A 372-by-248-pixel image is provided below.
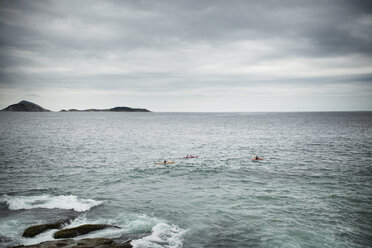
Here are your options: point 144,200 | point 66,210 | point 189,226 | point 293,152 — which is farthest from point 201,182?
point 293,152

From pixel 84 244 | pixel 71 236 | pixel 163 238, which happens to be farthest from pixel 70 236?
pixel 163 238

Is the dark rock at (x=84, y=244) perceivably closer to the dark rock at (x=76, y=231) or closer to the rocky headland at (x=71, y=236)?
the rocky headland at (x=71, y=236)

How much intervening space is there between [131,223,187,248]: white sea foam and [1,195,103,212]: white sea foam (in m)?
9.29

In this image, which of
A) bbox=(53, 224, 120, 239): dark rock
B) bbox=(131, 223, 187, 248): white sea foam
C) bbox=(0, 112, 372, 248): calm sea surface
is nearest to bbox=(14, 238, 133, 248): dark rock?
bbox=(131, 223, 187, 248): white sea foam

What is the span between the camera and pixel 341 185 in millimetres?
31578

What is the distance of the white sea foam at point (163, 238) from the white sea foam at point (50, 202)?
9.29 meters

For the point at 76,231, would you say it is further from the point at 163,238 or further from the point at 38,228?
the point at 163,238

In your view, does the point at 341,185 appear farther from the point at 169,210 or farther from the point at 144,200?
the point at 144,200

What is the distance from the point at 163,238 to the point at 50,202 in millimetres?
15406

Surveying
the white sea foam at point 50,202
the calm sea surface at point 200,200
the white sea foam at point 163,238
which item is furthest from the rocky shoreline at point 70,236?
the white sea foam at point 50,202

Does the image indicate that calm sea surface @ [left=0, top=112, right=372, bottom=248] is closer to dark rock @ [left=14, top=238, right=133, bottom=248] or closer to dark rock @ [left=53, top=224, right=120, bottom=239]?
dark rock @ [left=53, top=224, right=120, bottom=239]

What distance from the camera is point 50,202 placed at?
86.7 ft

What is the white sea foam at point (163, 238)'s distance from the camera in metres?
18.3

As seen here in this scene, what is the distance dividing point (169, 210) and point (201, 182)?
1026cm
